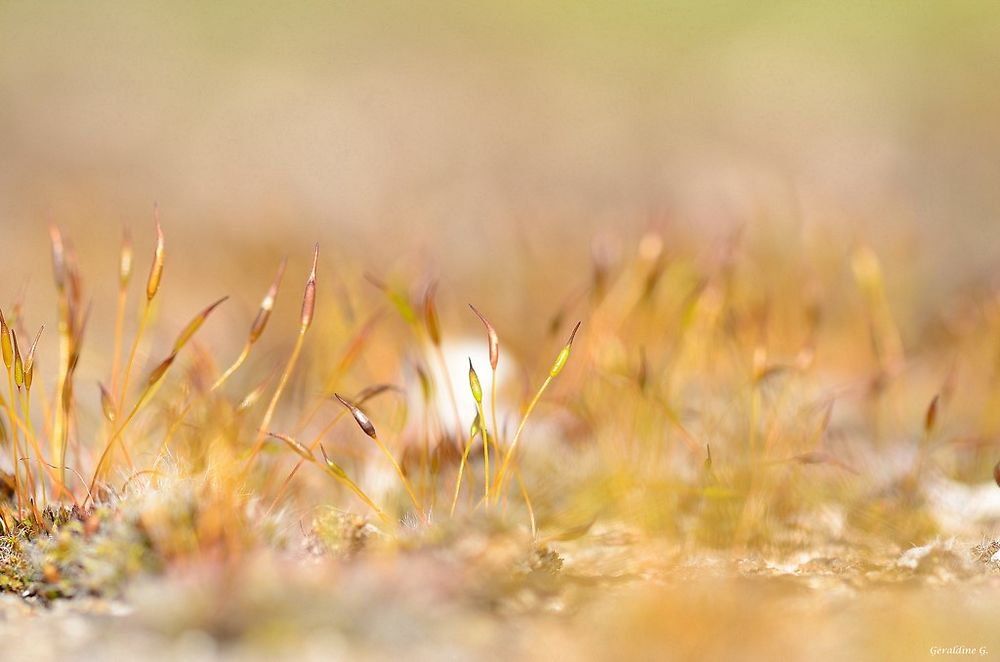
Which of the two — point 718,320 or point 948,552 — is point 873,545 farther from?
point 718,320

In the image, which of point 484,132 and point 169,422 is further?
point 484,132

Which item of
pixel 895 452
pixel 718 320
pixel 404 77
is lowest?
pixel 895 452

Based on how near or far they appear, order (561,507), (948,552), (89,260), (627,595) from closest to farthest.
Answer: (627,595) → (948,552) → (561,507) → (89,260)

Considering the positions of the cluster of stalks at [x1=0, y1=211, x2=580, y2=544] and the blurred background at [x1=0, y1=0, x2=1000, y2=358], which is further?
the blurred background at [x1=0, y1=0, x2=1000, y2=358]

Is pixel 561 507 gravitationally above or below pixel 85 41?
below

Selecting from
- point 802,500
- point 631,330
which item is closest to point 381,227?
point 631,330

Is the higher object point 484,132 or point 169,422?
point 484,132

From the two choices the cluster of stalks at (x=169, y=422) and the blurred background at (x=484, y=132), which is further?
the blurred background at (x=484, y=132)

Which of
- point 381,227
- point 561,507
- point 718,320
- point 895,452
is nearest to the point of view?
point 561,507
